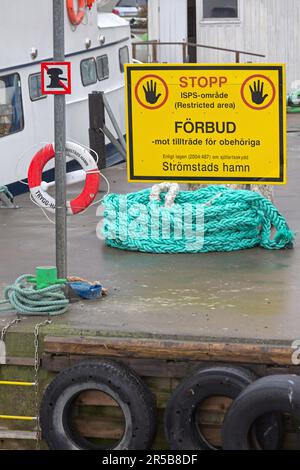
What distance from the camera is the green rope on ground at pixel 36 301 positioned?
9.33 metres

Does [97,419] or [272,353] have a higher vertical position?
[272,353]

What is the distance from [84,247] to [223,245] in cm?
152

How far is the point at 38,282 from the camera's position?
955cm

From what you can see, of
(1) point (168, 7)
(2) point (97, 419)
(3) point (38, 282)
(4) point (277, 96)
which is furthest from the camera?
(1) point (168, 7)

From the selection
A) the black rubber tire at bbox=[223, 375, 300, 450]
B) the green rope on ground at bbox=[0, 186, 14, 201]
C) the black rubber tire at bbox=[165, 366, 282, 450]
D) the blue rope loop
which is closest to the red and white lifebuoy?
the blue rope loop

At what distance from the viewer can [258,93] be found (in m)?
11.6

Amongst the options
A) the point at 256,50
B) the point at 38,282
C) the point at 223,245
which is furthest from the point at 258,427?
the point at 256,50

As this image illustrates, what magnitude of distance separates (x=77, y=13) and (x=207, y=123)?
7107 millimetres

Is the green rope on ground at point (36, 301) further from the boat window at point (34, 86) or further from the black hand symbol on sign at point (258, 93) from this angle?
the boat window at point (34, 86)

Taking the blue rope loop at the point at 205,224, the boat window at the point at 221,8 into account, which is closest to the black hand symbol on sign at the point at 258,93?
the blue rope loop at the point at 205,224

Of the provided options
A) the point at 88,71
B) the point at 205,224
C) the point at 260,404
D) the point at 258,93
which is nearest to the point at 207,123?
the point at 258,93

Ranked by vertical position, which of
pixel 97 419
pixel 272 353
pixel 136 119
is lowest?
pixel 97 419

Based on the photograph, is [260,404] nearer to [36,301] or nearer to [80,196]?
[36,301]

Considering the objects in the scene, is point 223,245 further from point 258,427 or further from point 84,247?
point 258,427
